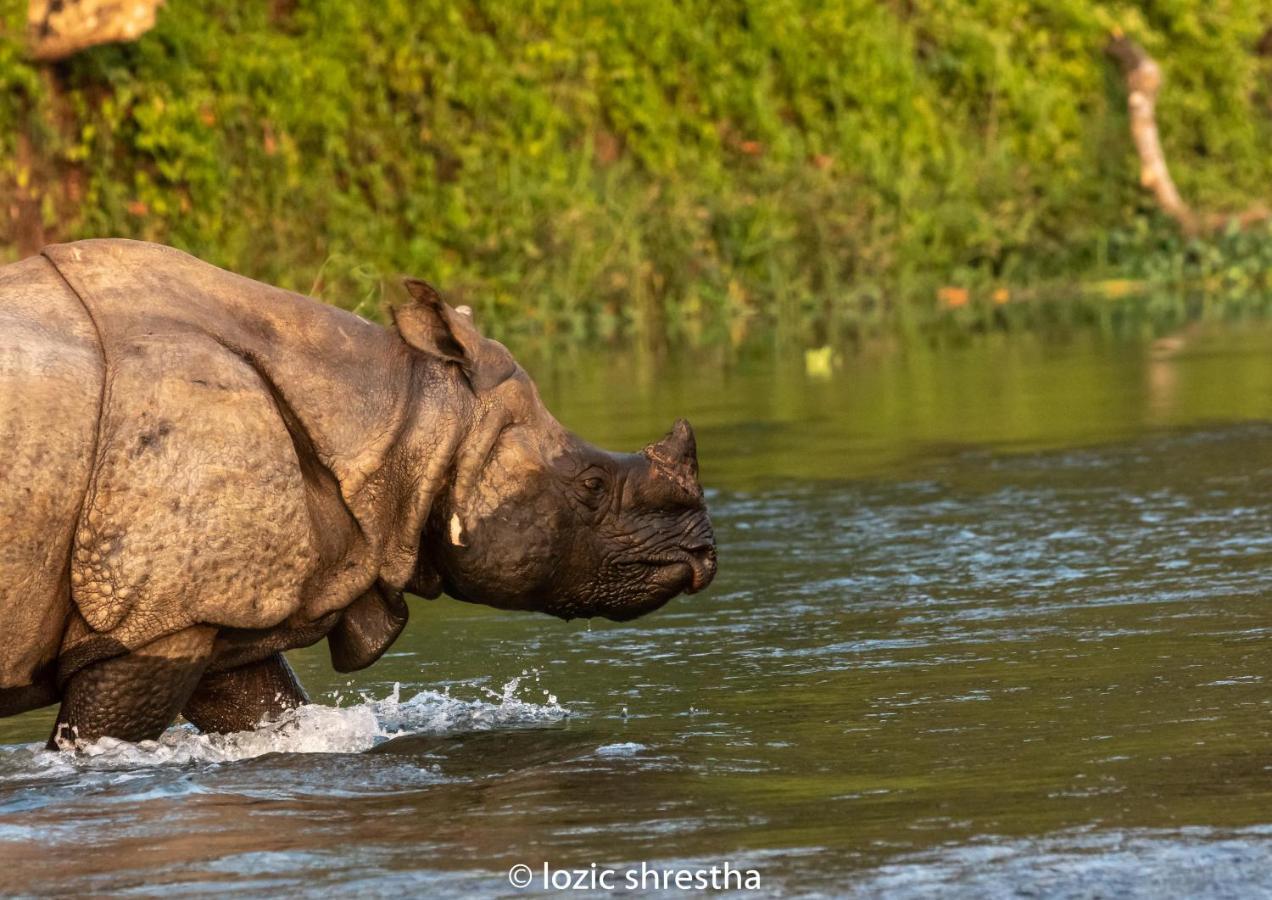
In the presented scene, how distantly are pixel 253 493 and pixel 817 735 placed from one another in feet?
4.45

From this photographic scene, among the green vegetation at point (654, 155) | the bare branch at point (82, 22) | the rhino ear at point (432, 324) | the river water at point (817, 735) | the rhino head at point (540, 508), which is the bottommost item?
the river water at point (817, 735)

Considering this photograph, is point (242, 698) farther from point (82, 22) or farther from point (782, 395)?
point (82, 22)

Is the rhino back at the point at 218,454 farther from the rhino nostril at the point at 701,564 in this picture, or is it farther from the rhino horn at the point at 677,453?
the rhino nostril at the point at 701,564

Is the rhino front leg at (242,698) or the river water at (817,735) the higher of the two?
the rhino front leg at (242,698)

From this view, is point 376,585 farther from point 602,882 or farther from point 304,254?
point 304,254

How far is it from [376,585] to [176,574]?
2.37 feet

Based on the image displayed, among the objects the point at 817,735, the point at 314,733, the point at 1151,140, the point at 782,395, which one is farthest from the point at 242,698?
the point at 1151,140

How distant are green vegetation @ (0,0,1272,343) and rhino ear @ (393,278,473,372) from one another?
11.1 m

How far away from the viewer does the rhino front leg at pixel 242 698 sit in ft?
18.4

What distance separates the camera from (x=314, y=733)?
5535 mm

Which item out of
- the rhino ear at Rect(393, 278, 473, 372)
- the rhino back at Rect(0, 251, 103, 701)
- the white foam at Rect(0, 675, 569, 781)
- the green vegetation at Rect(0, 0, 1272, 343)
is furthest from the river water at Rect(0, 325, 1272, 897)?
the green vegetation at Rect(0, 0, 1272, 343)

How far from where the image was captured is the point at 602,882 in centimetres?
Result: 404

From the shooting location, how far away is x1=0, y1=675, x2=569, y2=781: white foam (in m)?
5.20

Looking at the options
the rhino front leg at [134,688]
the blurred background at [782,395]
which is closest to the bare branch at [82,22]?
the blurred background at [782,395]
